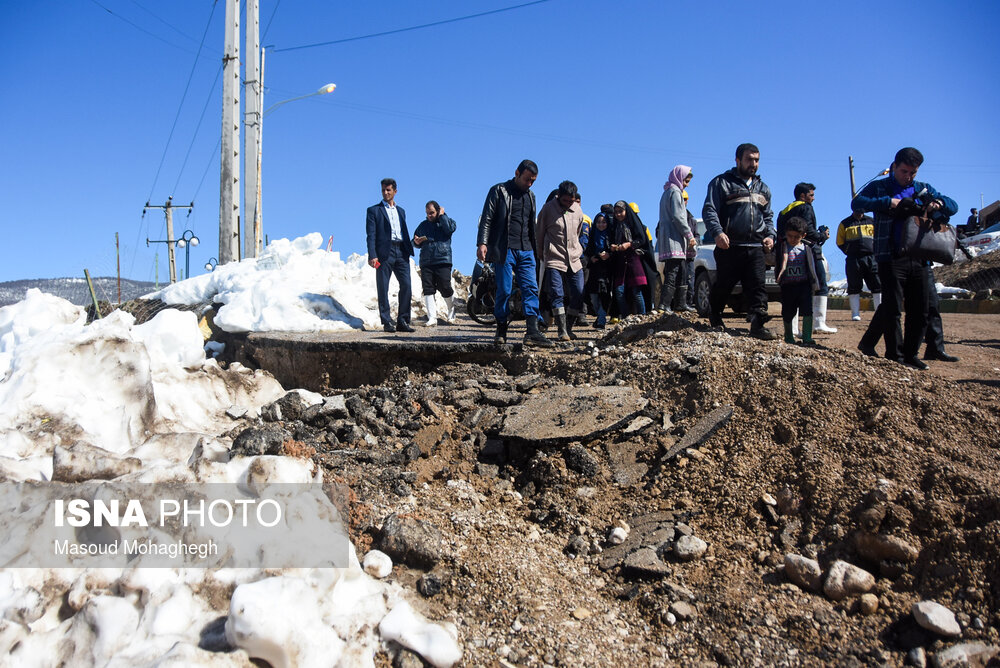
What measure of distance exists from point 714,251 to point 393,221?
3714mm

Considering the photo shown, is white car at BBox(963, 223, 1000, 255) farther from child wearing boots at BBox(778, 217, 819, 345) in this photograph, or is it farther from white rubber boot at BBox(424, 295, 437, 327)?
child wearing boots at BBox(778, 217, 819, 345)

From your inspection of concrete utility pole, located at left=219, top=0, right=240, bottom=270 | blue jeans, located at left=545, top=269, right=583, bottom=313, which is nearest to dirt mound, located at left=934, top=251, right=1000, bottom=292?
blue jeans, located at left=545, top=269, right=583, bottom=313

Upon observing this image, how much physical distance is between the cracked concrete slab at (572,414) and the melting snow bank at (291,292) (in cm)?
432

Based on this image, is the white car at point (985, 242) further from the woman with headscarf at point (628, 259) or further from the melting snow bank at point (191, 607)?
the melting snow bank at point (191, 607)

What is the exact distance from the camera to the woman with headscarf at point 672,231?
725cm

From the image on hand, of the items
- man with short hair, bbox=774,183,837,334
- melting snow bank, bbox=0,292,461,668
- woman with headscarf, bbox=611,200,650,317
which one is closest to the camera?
melting snow bank, bbox=0,292,461,668

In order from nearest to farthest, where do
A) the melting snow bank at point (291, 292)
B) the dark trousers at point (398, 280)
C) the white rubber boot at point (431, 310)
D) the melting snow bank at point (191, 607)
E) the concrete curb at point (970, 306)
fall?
1. the melting snow bank at point (191, 607)
2. the dark trousers at point (398, 280)
3. the melting snow bank at point (291, 292)
4. the white rubber boot at point (431, 310)
5. the concrete curb at point (970, 306)

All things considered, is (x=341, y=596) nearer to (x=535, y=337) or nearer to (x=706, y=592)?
(x=706, y=592)

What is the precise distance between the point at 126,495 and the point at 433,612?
1363mm

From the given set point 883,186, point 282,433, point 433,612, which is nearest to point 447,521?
point 433,612

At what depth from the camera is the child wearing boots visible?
554cm

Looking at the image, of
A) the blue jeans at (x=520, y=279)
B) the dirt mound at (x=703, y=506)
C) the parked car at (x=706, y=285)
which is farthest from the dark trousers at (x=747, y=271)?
the parked car at (x=706, y=285)

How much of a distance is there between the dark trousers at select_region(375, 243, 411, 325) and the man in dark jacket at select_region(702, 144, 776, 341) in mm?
→ 3593

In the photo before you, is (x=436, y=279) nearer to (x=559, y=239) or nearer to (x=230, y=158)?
(x=559, y=239)
